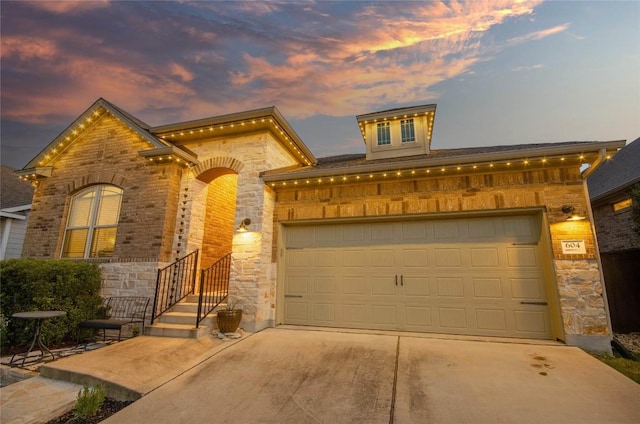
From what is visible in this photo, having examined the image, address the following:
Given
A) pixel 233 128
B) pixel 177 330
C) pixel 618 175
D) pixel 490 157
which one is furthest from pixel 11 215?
pixel 618 175

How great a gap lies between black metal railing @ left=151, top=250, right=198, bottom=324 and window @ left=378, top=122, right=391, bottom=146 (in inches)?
254

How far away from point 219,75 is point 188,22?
7.21ft

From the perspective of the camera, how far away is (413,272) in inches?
225

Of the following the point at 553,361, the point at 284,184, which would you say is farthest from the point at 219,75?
the point at 553,361

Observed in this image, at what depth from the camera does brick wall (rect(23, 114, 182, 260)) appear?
6840mm

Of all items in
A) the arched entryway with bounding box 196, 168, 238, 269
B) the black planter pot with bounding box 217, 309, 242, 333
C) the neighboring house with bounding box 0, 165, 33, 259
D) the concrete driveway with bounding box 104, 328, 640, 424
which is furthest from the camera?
the neighboring house with bounding box 0, 165, 33, 259

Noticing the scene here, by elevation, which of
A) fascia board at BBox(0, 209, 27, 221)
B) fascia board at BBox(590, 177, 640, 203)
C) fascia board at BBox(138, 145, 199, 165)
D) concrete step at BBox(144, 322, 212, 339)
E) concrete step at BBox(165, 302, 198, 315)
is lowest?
concrete step at BBox(144, 322, 212, 339)

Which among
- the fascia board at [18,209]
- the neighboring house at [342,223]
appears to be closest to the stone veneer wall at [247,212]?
the neighboring house at [342,223]

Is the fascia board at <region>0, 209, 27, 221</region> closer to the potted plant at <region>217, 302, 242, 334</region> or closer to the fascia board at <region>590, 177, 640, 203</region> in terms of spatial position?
the potted plant at <region>217, 302, 242, 334</region>

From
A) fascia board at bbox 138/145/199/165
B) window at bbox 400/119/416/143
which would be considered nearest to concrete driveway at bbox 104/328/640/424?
fascia board at bbox 138/145/199/165

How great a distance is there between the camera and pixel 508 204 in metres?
5.24

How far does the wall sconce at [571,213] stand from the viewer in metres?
4.85

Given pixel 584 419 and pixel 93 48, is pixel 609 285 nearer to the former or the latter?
pixel 584 419

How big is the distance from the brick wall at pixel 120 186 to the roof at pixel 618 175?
43.2 feet
